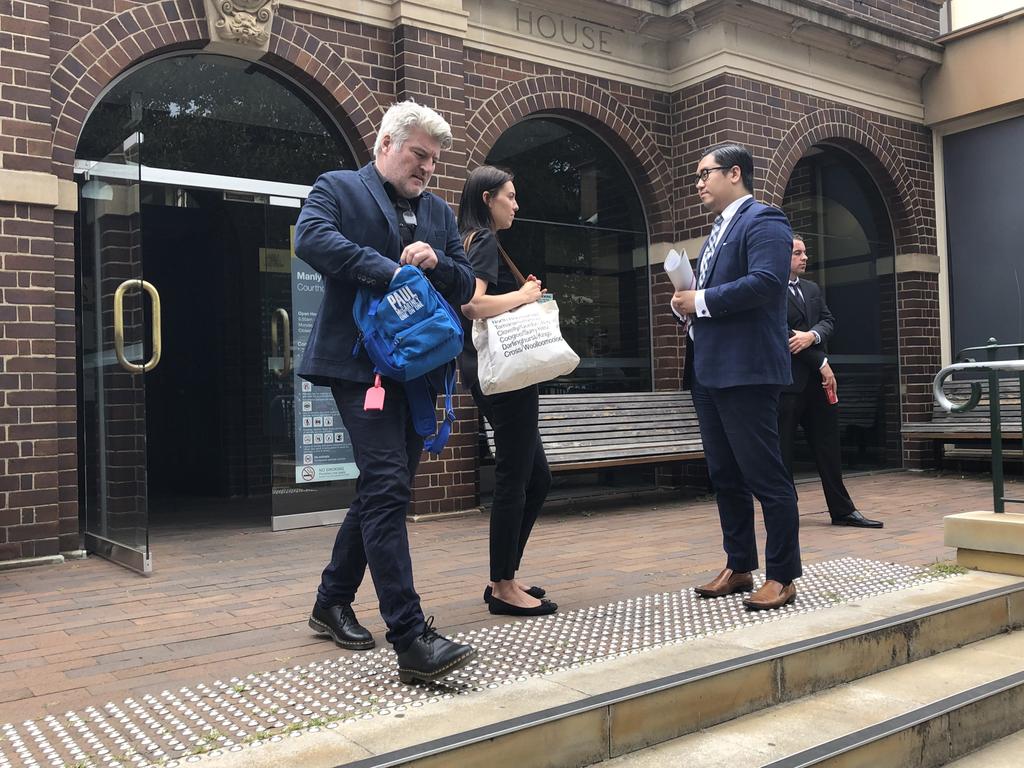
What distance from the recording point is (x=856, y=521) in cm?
635

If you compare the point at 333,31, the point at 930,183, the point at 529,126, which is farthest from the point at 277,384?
the point at 930,183

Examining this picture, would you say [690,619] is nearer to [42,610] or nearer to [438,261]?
[438,261]

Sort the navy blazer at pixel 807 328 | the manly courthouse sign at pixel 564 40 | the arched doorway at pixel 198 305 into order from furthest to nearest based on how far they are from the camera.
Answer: the manly courthouse sign at pixel 564 40, the navy blazer at pixel 807 328, the arched doorway at pixel 198 305

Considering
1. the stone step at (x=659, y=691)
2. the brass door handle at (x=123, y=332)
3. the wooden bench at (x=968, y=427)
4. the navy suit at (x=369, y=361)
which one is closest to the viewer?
the stone step at (x=659, y=691)

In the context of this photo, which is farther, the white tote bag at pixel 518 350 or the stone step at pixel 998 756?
the white tote bag at pixel 518 350

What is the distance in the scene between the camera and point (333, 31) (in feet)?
23.4

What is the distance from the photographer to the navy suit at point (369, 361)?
2.93 meters

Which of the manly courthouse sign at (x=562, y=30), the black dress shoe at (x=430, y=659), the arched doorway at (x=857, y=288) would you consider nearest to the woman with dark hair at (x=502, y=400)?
the black dress shoe at (x=430, y=659)

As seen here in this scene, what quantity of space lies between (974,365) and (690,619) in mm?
2144

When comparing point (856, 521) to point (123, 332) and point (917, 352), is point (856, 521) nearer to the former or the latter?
point (123, 332)

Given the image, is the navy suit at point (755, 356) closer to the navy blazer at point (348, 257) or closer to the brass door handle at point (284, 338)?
the navy blazer at point (348, 257)

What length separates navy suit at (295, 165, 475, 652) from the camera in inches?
→ 115

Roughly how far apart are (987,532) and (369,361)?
3.22 m

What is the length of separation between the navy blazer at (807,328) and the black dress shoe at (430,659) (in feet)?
13.2
